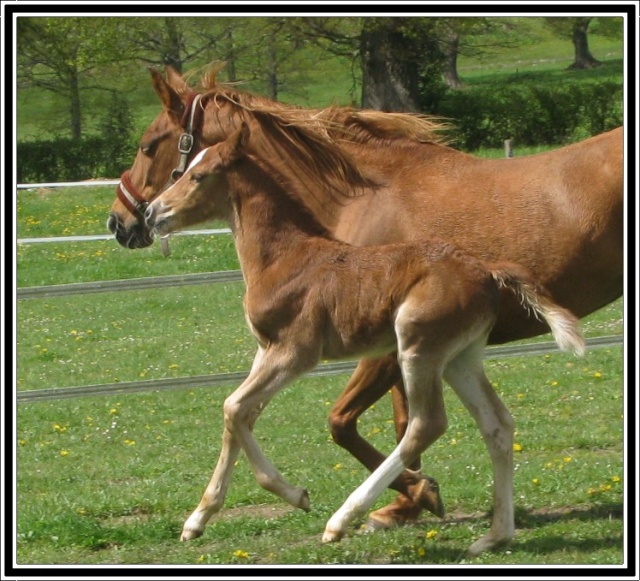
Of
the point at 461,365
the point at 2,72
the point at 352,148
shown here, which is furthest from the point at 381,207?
the point at 2,72

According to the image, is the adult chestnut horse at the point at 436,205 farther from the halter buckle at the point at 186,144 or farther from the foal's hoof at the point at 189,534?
the foal's hoof at the point at 189,534

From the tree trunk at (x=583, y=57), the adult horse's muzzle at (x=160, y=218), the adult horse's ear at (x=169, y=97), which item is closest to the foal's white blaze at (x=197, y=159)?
the adult horse's muzzle at (x=160, y=218)

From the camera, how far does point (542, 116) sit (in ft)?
69.7

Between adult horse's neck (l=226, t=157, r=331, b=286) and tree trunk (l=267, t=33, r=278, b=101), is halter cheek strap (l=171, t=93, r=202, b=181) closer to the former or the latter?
adult horse's neck (l=226, t=157, r=331, b=286)

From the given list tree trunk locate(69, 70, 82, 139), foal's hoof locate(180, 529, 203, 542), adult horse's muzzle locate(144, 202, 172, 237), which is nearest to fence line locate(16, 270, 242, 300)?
adult horse's muzzle locate(144, 202, 172, 237)

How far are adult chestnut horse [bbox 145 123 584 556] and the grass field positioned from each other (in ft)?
1.05

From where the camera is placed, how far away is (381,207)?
20.4 ft

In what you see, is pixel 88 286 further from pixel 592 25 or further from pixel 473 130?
pixel 592 25

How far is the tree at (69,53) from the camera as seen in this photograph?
62.6 ft

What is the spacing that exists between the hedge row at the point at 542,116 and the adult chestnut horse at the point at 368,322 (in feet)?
51.7

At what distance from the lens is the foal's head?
5.79m

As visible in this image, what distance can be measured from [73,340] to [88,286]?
1.92m

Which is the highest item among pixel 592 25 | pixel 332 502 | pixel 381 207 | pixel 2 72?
pixel 592 25

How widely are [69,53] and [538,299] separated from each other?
1729cm
